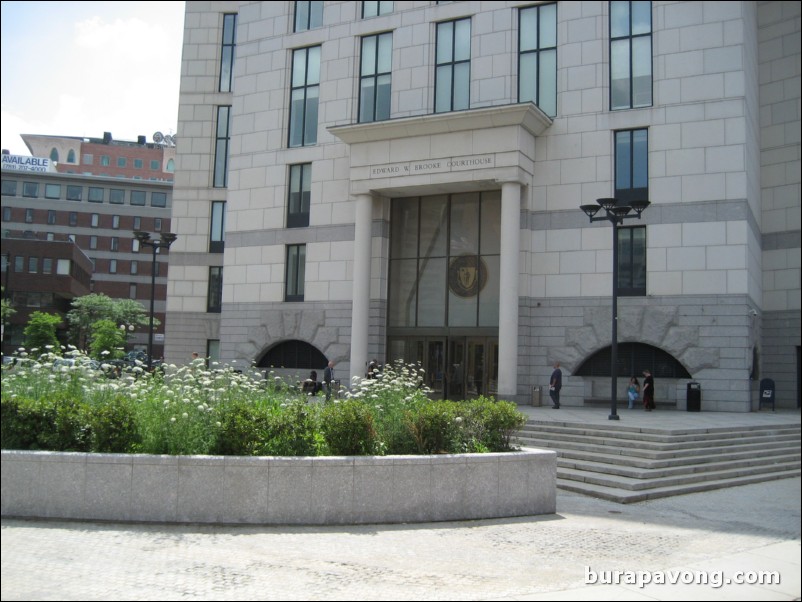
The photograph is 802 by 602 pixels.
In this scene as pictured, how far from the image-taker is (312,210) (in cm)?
3175

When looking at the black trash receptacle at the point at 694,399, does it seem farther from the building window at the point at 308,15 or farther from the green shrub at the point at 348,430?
the building window at the point at 308,15

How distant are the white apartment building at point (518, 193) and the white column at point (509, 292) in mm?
79

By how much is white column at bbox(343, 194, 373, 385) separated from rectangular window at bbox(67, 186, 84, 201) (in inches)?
2856

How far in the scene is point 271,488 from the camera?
9852 millimetres

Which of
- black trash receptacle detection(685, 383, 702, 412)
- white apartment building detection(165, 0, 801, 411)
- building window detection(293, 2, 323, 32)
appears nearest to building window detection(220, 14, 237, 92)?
white apartment building detection(165, 0, 801, 411)

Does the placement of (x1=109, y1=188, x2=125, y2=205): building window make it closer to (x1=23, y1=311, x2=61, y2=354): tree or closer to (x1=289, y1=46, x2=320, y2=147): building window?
(x1=23, y1=311, x2=61, y2=354): tree

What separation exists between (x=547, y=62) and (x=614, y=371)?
13.8m

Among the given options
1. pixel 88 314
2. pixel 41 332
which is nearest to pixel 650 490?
pixel 41 332

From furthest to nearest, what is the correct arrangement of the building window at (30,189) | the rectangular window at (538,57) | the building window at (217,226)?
1. the building window at (30,189)
2. the building window at (217,226)
3. the rectangular window at (538,57)

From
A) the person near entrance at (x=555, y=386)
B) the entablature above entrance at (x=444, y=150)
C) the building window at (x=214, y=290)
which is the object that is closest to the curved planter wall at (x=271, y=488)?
the person near entrance at (x=555, y=386)

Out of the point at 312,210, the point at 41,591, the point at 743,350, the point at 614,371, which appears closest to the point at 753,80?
the point at 743,350

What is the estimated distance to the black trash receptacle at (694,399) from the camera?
966 inches

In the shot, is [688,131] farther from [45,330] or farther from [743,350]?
[45,330]

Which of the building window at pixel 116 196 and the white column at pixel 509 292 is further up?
the building window at pixel 116 196
